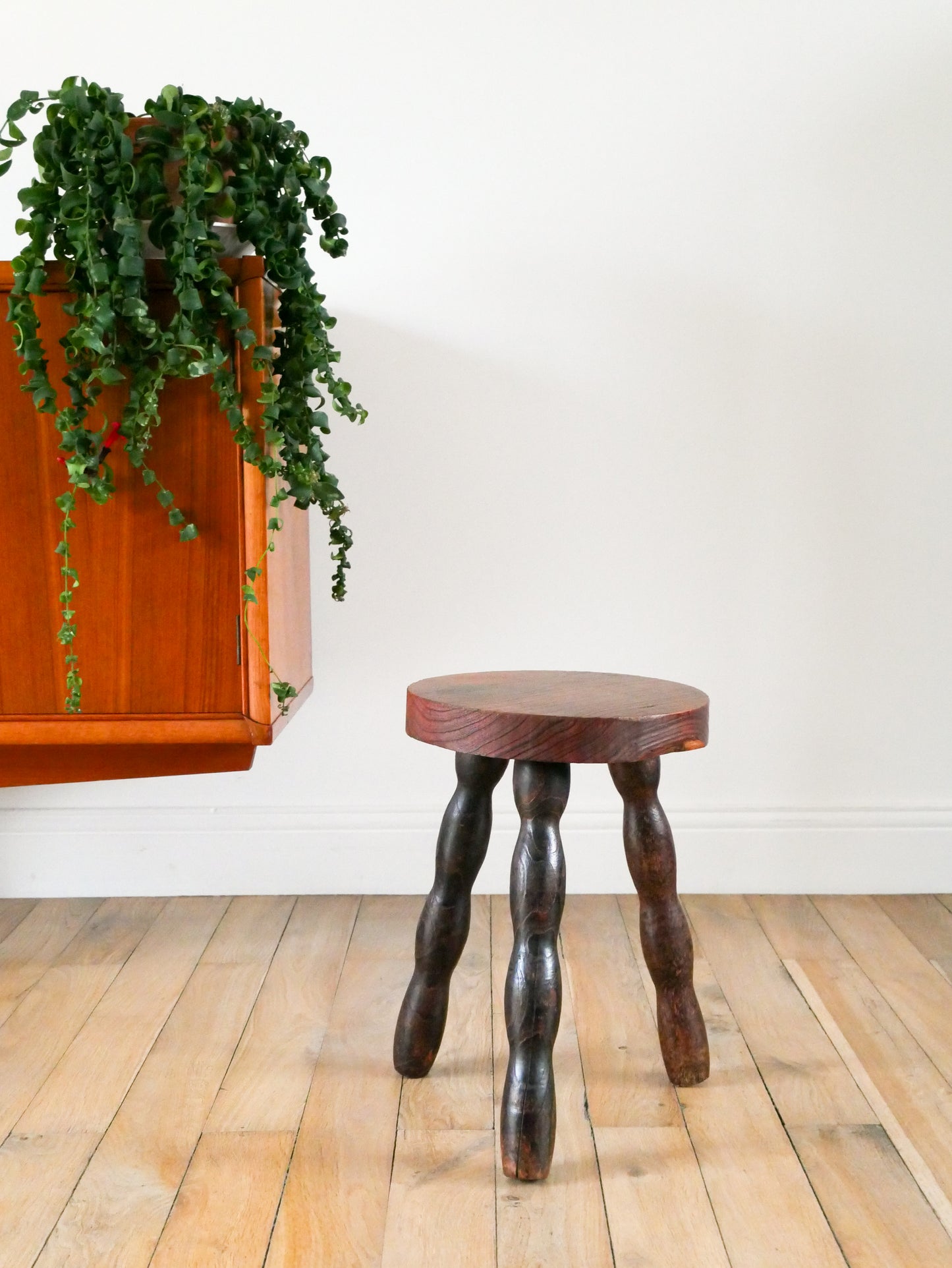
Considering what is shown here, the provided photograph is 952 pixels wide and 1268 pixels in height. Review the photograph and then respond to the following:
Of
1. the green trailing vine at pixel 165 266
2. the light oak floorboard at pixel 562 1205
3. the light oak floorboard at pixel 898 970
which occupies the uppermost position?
the green trailing vine at pixel 165 266

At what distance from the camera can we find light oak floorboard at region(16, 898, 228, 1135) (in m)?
1.37

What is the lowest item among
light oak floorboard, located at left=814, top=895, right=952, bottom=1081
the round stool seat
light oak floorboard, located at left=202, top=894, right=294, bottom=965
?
light oak floorboard, located at left=202, top=894, right=294, bottom=965

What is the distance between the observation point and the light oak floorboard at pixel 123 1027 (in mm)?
1366

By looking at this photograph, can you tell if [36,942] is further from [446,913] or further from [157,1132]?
[446,913]

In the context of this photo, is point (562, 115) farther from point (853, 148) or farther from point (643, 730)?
point (643, 730)

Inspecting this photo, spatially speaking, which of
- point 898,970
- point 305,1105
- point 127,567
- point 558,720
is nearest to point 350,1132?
point 305,1105

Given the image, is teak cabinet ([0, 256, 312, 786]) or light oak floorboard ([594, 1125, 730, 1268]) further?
teak cabinet ([0, 256, 312, 786])

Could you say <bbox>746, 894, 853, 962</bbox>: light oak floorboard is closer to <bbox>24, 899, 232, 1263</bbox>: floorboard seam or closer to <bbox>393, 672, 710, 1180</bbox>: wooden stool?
<bbox>393, 672, 710, 1180</bbox>: wooden stool

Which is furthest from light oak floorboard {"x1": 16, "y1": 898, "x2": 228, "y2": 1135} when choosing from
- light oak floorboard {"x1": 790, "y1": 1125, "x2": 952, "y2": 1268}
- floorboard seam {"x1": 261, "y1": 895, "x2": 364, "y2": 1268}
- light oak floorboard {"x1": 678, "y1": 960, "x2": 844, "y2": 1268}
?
light oak floorboard {"x1": 790, "y1": 1125, "x2": 952, "y2": 1268}

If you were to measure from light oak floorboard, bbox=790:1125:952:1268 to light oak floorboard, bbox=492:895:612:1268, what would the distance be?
0.82 ft

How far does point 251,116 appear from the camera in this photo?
1.45m

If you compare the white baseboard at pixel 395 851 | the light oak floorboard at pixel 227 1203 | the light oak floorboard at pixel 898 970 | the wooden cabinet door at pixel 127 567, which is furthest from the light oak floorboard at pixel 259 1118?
the light oak floorboard at pixel 898 970

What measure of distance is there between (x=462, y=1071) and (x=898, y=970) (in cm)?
79

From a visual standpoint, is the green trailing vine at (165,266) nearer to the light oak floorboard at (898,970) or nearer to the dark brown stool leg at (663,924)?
the dark brown stool leg at (663,924)
